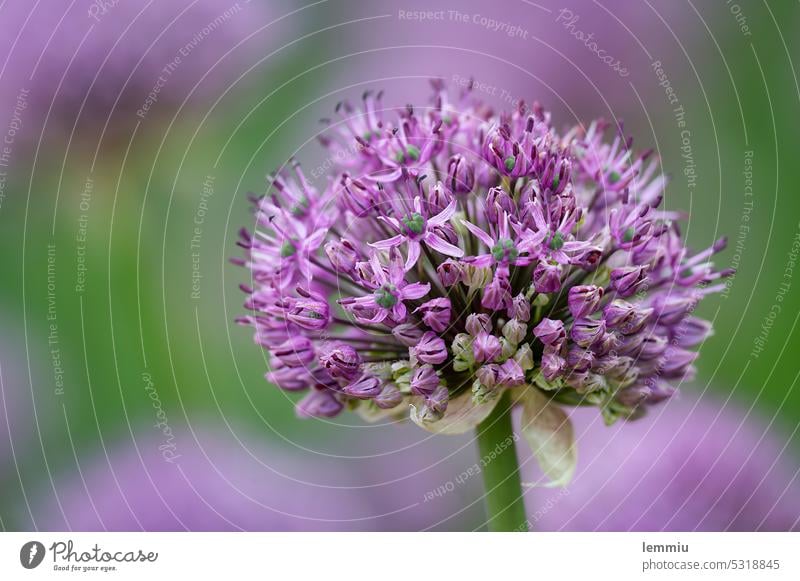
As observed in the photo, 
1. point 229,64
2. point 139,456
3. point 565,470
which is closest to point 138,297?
point 139,456

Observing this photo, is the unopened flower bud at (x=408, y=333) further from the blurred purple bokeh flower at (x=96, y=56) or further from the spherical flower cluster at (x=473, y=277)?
the blurred purple bokeh flower at (x=96, y=56)

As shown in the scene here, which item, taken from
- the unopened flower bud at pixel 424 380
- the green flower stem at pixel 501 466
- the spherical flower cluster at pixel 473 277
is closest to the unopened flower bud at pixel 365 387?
the spherical flower cluster at pixel 473 277

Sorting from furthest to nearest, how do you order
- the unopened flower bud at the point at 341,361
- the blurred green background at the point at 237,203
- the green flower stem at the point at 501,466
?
the blurred green background at the point at 237,203, the green flower stem at the point at 501,466, the unopened flower bud at the point at 341,361

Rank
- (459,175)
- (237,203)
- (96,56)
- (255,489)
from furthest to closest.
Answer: (237,203)
(255,489)
(96,56)
(459,175)

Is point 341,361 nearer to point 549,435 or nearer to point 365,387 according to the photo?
point 365,387

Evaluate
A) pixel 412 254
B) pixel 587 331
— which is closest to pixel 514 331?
pixel 587 331

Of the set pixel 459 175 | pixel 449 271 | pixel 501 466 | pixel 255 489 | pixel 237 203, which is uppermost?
pixel 237 203

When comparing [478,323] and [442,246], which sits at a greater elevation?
[442,246]
